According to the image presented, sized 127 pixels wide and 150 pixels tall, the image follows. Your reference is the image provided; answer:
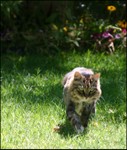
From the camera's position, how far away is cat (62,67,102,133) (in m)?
5.29

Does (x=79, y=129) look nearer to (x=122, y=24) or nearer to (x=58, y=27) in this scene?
(x=58, y=27)

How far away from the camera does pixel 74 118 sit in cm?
536

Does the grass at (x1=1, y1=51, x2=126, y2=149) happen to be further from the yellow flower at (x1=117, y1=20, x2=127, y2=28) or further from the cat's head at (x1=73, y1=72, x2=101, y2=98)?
the yellow flower at (x1=117, y1=20, x2=127, y2=28)

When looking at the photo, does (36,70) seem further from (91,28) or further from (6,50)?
(91,28)

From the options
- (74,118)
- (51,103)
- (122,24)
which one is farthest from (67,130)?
(122,24)

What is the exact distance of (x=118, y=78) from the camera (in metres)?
7.65

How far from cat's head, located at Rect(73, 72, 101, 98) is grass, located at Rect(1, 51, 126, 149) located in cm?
47

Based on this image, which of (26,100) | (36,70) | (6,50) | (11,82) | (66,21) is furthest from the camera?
(66,21)

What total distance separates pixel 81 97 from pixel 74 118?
0.27 metres

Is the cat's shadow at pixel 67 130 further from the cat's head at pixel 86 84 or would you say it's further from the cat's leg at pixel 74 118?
the cat's head at pixel 86 84

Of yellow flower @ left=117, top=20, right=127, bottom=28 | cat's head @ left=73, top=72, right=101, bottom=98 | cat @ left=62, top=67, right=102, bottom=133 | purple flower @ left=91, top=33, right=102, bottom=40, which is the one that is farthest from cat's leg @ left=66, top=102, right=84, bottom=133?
yellow flower @ left=117, top=20, right=127, bottom=28

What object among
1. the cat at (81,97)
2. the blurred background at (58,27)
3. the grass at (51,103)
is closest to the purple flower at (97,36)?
the blurred background at (58,27)

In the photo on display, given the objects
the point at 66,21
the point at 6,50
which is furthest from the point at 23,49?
the point at 66,21

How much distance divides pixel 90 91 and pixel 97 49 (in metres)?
4.27
